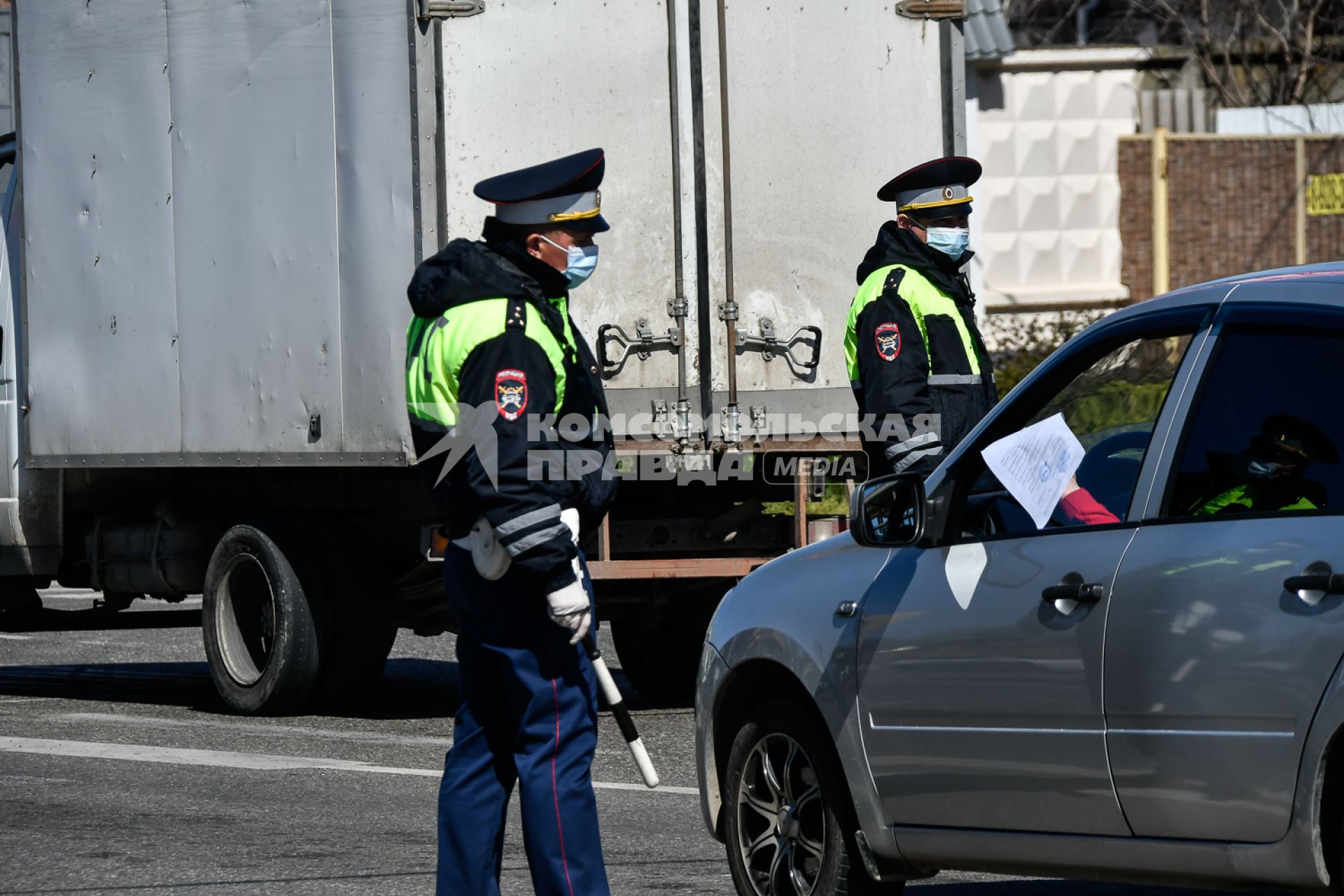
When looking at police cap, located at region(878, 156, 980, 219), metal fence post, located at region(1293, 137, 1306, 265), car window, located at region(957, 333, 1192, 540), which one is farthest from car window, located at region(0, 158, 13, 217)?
metal fence post, located at region(1293, 137, 1306, 265)

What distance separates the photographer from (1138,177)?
22078 mm

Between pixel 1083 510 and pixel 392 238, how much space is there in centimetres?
494

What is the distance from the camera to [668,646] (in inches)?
419

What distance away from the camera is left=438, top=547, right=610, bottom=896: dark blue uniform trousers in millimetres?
4973

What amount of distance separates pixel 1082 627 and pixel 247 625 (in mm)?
6474

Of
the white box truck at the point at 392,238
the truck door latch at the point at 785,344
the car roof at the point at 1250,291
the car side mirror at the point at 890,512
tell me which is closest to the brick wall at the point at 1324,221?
the white box truck at the point at 392,238

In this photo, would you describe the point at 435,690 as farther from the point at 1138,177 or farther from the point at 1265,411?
the point at 1138,177

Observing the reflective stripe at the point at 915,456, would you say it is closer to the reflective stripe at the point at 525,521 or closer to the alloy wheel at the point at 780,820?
the alloy wheel at the point at 780,820

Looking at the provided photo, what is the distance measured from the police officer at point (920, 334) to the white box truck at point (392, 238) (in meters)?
1.47

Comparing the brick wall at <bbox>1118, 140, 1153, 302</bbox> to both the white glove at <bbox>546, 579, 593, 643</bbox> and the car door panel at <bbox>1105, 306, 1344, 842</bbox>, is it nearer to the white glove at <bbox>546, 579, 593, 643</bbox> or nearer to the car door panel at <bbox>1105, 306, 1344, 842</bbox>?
the white glove at <bbox>546, 579, 593, 643</bbox>

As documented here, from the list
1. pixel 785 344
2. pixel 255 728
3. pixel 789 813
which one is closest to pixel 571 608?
pixel 789 813

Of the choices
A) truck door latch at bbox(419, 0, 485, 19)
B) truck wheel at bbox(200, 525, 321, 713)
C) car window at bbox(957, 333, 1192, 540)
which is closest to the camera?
car window at bbox(957, 333, 1192, 540)

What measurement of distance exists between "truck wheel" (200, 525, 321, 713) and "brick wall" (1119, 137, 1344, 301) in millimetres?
13534

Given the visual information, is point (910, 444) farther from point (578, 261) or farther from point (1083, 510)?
point (1083, 510)
